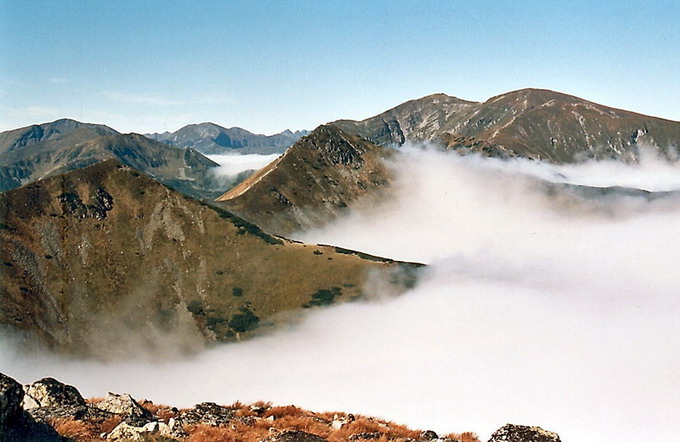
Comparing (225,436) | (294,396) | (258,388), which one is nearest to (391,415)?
(294,396)

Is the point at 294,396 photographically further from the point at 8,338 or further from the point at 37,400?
the point at 37,400

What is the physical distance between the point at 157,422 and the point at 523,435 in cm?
1661

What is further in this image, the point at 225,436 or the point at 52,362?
the point at 52,362

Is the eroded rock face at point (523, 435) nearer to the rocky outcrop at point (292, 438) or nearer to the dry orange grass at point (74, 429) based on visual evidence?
the rocky outcrop at point (292, 438)

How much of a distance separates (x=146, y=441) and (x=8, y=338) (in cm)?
22932

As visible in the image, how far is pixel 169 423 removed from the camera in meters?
17.9

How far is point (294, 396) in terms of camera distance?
19138cm

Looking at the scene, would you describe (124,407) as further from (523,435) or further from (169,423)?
(523,435)

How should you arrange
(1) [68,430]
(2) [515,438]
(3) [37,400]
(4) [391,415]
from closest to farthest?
1. (1) [68,430]
2. (2) [515,438]
3. (3) [37,400]
4. (4) [391,415]

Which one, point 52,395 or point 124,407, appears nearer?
point 52,395

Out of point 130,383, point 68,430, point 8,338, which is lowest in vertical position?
point 130,383

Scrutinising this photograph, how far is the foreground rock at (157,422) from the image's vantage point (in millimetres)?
14352

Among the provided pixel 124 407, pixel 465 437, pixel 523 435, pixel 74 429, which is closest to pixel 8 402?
pixel 74 429

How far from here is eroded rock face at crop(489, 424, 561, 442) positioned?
727 inches
